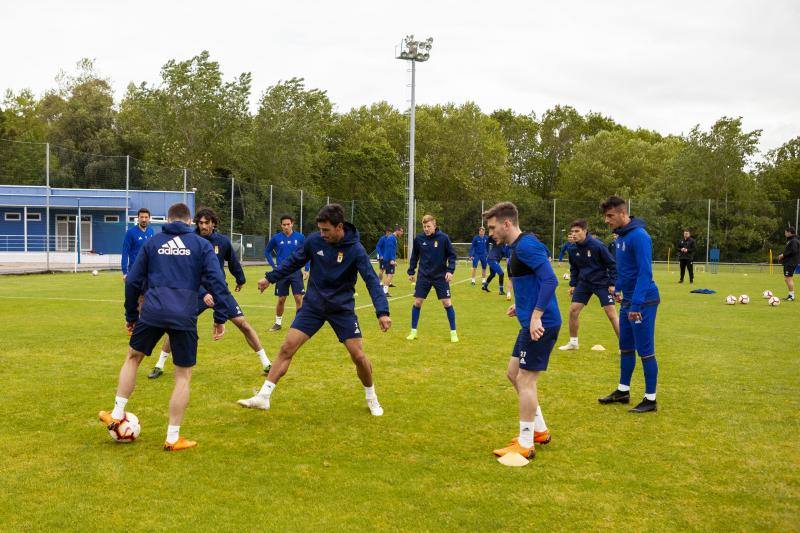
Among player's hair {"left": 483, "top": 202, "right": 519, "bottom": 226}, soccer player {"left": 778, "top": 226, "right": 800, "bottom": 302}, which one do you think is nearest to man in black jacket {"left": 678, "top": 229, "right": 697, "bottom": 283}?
soccer player {"left": 778, "top": 226, "right": 800, "bottom": 302}

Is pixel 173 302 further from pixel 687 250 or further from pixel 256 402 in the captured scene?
pixel 687 250

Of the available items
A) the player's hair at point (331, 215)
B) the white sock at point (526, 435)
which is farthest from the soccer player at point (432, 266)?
the white sock at point (526, 435)

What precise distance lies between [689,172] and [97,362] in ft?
172

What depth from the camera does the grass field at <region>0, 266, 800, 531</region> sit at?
4.42 m

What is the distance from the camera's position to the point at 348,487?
4855 millimetres

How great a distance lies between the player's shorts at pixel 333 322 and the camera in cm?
663

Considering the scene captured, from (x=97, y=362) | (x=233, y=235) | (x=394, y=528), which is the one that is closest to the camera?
(x=394, y=528)

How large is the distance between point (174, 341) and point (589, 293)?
23.3 feet

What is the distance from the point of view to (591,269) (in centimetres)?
1048

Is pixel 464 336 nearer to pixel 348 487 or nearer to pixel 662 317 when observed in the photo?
pixel 662 317

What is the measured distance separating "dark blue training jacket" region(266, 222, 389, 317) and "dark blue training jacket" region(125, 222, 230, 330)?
1.14 metres

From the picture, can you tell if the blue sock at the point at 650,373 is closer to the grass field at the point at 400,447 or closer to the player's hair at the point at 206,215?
the grass field at the point at 400,447

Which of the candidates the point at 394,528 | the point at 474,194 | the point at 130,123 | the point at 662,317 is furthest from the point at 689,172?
the point at 394,528

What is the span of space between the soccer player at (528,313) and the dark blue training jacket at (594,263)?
4982 mm
